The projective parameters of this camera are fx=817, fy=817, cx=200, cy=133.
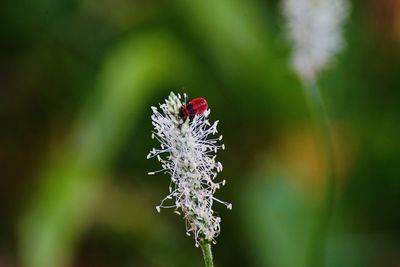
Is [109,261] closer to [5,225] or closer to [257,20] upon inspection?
[5,225]

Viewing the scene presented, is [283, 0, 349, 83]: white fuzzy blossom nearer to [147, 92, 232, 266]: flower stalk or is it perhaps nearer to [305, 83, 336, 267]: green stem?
[305, 83, 336, 267]: green stem

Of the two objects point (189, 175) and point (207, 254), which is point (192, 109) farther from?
point (207, 254)

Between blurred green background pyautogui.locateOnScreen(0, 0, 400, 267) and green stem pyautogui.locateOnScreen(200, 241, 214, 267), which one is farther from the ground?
blurred green background pyautogui.locateOnScreen(0, 0, 400, 267)

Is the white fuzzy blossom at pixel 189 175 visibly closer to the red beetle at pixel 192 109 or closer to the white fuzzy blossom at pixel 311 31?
the red beetle at pixel 192 109

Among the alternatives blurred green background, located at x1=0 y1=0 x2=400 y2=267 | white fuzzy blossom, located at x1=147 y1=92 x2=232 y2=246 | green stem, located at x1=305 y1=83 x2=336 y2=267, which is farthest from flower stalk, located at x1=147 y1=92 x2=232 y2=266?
blurred green background, located at x1=0 y1=0 x2=400 y2=267

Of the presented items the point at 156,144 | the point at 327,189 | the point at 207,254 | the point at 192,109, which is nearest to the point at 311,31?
the point at 327,189

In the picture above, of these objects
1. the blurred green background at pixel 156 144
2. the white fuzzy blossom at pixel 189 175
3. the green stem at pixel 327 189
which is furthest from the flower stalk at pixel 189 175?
the blurred green background at pixel 156 144

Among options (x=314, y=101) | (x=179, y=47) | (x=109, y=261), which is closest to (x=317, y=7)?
(x=314, y=101)
